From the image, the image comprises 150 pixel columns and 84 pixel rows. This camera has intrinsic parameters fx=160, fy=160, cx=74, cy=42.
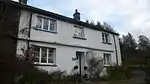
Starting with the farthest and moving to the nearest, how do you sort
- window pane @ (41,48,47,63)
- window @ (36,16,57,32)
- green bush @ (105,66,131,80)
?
green bush @ (105,66,131,80), window @ (36,16,57,32), window pane @ (41,48,47,63)

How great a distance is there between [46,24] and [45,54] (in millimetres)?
3041

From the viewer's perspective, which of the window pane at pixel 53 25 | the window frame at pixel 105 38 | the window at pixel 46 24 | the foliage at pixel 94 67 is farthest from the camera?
the window frame at pixel 105 38

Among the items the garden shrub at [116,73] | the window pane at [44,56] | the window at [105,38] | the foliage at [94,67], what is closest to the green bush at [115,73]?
the garden shrub at [116,73]

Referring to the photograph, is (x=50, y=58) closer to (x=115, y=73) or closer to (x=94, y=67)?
(x=94, y=67)

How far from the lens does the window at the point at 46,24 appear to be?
15133 mm

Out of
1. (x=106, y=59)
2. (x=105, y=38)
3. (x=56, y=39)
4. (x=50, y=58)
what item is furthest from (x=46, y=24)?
(x=106, y=59)

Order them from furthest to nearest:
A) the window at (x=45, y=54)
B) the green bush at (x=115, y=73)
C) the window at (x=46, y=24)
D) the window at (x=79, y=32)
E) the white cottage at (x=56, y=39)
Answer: the window at (x=79, y=32)
the green bush at (x=115, y=73)
the window at (x=46, y=24)
the window at (x=45, y=54)
the white cottage at (x=56, y=39)

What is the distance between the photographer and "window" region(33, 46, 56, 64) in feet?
46.2

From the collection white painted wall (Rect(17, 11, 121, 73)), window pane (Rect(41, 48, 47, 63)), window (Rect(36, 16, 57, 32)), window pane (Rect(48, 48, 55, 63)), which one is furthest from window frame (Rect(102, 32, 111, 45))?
window pane (Rect(41, 48, 47, 63))

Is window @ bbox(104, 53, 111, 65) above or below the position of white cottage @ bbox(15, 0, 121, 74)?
below

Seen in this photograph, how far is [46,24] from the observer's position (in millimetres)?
15750

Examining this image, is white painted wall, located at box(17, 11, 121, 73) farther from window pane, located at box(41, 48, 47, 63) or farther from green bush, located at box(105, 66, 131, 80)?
green bush, located at box(105, 66, 131, 80)

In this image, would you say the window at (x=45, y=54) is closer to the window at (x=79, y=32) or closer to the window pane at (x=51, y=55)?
the window pane at (x=51, y=55)

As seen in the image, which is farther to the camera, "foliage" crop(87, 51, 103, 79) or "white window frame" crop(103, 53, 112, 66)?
"white window frame" crop(103, 53, 112, 66)
